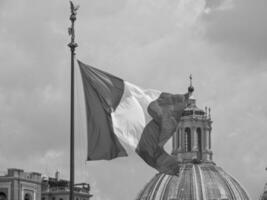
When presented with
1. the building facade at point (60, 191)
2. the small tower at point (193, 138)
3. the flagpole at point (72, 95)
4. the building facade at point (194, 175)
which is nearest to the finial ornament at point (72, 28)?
the flagpole at point (72, 95)

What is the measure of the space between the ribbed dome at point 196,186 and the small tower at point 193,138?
2.58 metres

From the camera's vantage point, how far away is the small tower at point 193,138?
584 ft

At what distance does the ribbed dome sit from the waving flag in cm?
12622

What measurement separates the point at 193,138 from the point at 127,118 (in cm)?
14146

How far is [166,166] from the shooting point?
128 ft

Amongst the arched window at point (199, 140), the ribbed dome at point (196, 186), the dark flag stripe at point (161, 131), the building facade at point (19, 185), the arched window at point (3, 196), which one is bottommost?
the dark flag stripe at point (161, 131)

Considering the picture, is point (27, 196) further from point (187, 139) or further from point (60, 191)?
point (187, 139)

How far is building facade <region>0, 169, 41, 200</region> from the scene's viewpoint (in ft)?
333

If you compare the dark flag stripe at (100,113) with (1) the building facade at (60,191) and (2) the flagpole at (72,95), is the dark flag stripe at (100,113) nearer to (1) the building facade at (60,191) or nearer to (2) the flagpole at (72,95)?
(2) the flagpole at (72,95)

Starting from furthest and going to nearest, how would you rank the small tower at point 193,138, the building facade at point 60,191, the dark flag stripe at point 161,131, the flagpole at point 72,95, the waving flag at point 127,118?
the small tower at point 193,138, the building facade at point 60,191, the dark flag stripe at point 161,131, the waving flag at point 127,118, the flagpole at point 72,95

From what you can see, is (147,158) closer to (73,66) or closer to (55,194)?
(73,66)

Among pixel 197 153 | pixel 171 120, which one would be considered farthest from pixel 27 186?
pixel 197 153

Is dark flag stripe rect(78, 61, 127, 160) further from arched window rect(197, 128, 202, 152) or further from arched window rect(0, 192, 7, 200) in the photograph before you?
arched window rect(197, 128, 202, 152)

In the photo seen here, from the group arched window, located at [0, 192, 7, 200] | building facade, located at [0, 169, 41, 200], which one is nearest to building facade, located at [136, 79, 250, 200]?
building facade, located at [0, 169, 41, 200]
